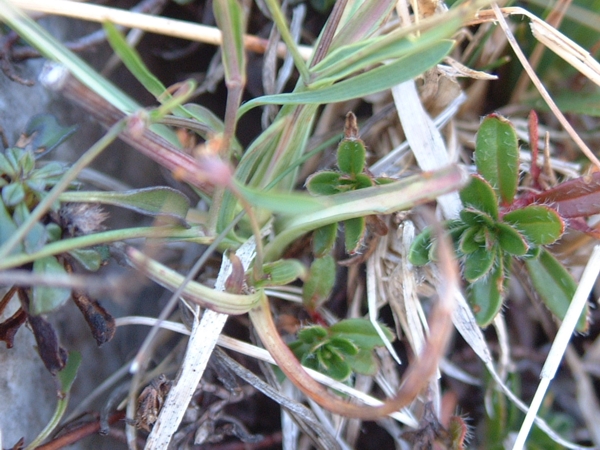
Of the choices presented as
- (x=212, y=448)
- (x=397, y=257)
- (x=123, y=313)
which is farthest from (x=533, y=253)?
(x=123, y=313)

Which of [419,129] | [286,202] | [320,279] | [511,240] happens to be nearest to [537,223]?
[511,240]

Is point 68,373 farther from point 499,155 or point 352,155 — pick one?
point 499,155

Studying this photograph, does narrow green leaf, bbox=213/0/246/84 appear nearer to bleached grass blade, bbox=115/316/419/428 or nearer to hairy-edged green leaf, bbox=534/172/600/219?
bleached grass blade, bbox=115/316/419/428

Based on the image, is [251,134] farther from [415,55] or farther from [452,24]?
[452,24]

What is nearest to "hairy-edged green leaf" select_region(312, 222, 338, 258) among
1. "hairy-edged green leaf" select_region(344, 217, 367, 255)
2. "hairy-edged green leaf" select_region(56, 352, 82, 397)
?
"hairy-edged green leaf" select_region(344, 217, 367, 255)

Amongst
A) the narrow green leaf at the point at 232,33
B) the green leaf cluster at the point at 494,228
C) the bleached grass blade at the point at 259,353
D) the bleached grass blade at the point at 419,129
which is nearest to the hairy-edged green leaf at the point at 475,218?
the green leaf cluster at the point at 494,228

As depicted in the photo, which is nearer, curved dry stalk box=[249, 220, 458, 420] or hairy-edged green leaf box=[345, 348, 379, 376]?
curved dry stalk box=[249, 220, 458, 420]

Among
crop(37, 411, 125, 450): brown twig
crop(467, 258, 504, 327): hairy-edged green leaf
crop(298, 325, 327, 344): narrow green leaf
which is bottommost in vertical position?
crop(37, 411, 125, 450): brown twig
